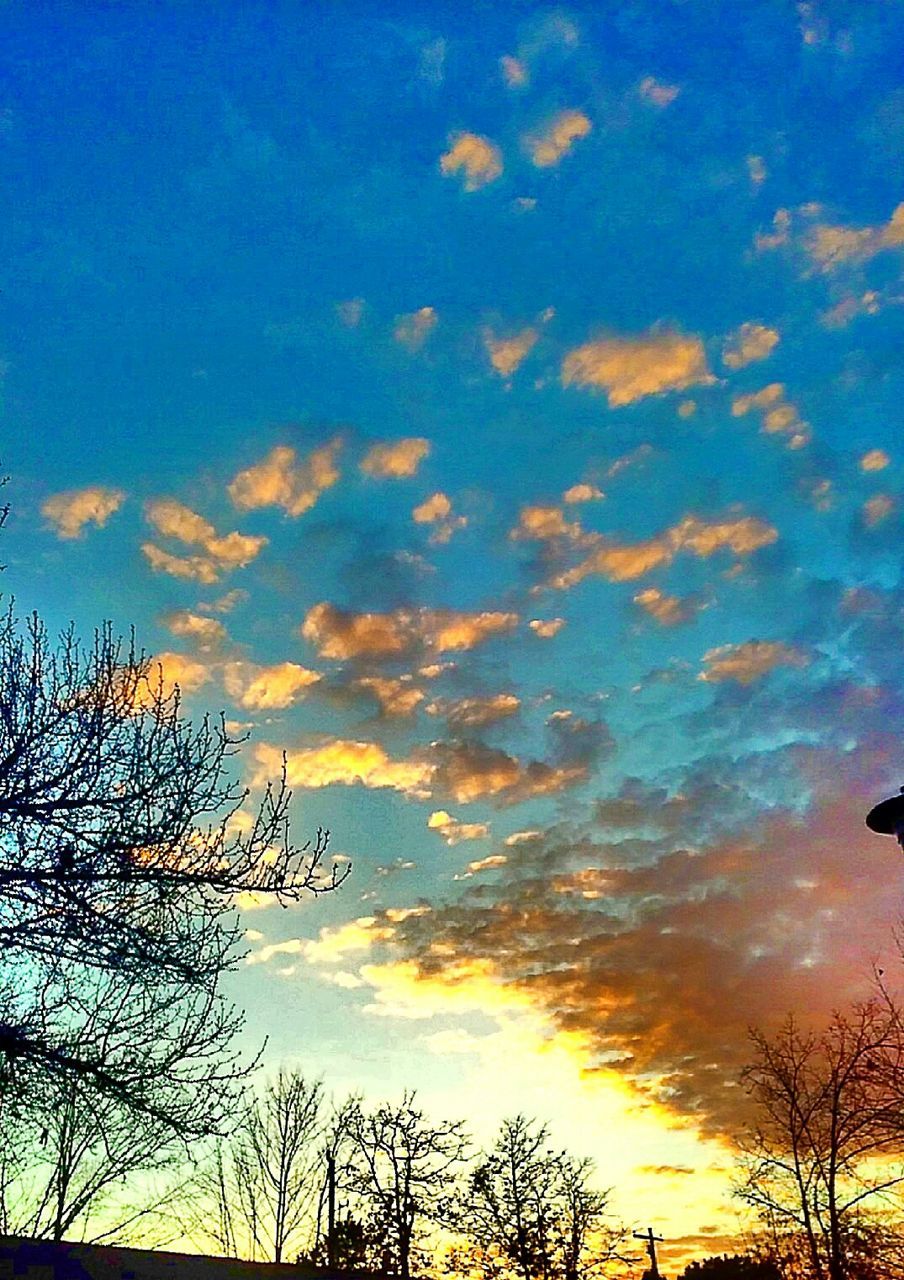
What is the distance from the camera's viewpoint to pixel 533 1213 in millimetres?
43156

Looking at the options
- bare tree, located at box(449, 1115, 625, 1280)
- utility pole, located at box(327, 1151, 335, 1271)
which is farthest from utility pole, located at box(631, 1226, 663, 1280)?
utility pole, located at box(327, 1151, 335, 1271)

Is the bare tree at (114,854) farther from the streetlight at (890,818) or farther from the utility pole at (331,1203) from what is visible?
the utility pole at (331,1203)

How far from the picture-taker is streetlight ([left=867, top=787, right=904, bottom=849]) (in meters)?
7.59

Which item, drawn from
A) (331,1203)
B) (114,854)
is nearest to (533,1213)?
(331,1203)

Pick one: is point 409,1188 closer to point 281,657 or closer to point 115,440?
point 281,657

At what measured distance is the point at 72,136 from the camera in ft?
41.2

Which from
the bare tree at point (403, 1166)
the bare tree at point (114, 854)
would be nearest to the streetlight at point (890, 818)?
the bare tree at point (114, 854)

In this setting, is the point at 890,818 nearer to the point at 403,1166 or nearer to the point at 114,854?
the point at 114,854

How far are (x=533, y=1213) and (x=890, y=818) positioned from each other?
41.7 m

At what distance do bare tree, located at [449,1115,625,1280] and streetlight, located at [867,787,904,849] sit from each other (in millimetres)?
38890

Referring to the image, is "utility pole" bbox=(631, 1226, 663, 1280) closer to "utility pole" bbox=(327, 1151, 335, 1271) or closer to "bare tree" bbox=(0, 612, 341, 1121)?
"utility pole" bbox=(327, 1151, 335, 1271)

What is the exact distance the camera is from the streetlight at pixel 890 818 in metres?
7.59

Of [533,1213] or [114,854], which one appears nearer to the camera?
[114,854]

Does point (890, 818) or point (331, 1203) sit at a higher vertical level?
point (890, 818)
